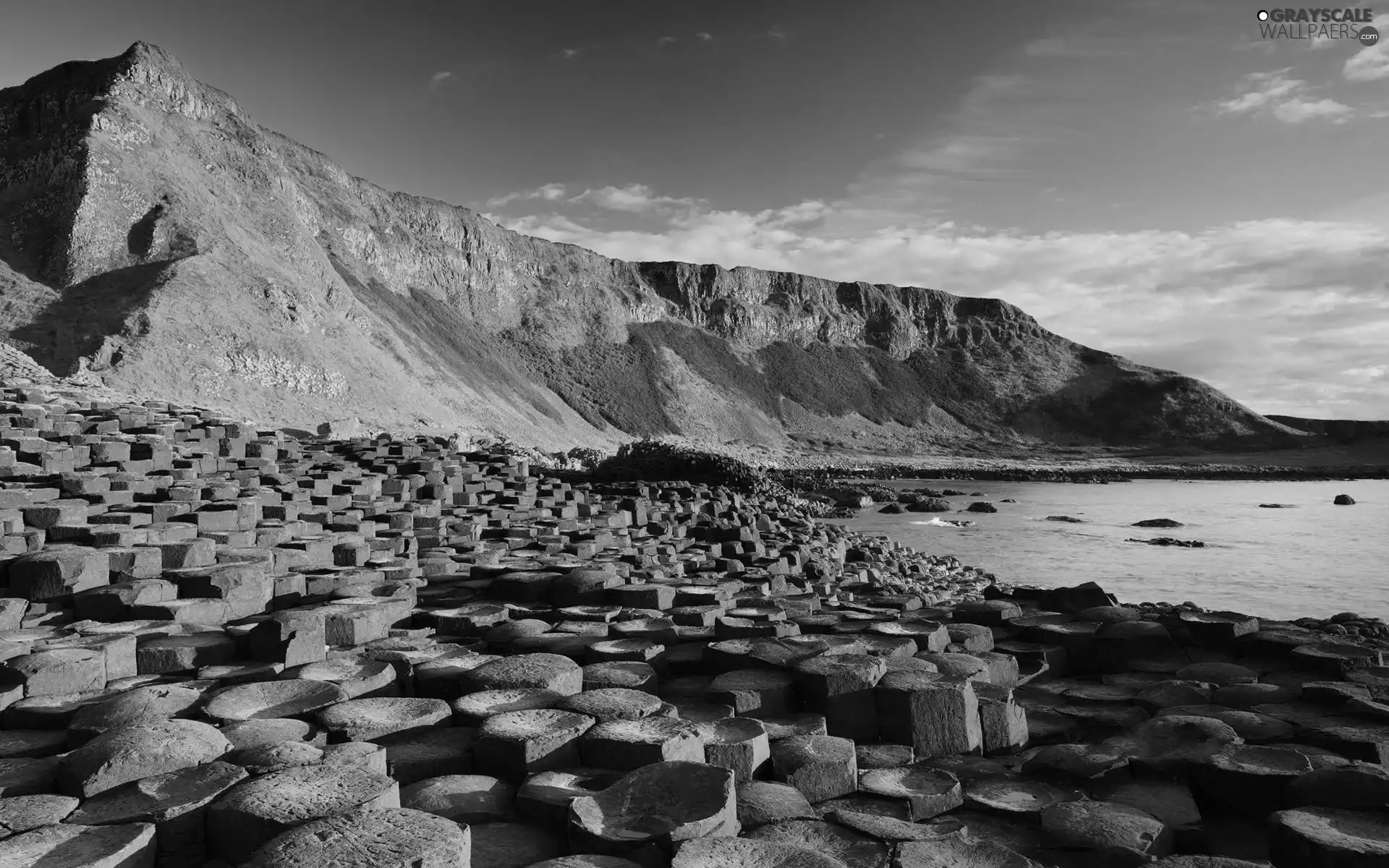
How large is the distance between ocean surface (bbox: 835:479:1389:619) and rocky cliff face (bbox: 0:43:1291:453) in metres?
27.0

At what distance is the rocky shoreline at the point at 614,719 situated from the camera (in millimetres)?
3363

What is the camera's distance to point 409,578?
8539mm

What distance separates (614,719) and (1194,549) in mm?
25381

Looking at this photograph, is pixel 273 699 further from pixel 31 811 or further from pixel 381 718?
pixel 31 811

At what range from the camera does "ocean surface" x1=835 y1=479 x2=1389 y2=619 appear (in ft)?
58.7

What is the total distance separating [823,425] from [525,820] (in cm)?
10166

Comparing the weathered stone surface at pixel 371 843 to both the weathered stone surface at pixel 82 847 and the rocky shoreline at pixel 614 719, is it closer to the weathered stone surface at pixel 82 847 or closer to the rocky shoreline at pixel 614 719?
the rocky shoreline at pixel 614 719

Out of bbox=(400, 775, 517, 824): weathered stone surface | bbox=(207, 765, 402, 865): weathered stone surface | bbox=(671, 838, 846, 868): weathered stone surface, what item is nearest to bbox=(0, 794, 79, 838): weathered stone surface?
bbox=(207, 765, 402, 865): weathered stone surface

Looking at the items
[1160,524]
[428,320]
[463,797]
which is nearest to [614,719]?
[463,797]

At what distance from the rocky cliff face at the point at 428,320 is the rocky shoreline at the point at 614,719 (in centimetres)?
2873

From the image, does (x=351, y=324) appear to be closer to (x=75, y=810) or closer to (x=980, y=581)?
(x=980, y=581)

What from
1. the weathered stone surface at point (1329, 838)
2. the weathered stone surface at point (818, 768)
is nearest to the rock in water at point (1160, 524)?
the weathered stone surface at point (1329, 838)

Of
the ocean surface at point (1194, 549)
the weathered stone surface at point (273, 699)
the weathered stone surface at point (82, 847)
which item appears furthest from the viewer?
the ocean surface at point (1194, 549)

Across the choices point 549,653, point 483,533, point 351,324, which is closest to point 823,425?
point 351,324
